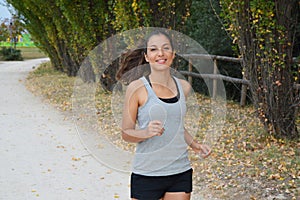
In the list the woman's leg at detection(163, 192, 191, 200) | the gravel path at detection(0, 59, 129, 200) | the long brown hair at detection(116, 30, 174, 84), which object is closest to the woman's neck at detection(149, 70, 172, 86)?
the long brown hair at detection(116, 30, 174, 84)

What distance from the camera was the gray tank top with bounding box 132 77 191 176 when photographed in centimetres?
265

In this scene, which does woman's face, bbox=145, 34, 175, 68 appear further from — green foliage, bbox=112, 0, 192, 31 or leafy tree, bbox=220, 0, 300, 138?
green foliage, bbox=112, 0, 192, 31

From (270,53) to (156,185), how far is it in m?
4.23

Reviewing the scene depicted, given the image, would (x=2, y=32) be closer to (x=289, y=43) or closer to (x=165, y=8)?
(x=165, y=8)

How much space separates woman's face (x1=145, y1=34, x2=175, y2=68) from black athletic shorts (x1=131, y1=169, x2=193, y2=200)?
2.19 ft

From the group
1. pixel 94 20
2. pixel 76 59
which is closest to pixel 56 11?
pixel 76 59

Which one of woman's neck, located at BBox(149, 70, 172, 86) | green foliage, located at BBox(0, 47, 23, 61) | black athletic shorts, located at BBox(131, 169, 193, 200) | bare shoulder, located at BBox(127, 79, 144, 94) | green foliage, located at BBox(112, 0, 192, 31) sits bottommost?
green foliage, located at BBox(0, 47, 23, 61)

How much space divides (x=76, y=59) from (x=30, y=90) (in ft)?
6.36

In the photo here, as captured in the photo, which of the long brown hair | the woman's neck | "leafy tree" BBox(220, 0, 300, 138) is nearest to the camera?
the woman's neck

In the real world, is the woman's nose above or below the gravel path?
above

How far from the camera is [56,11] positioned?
1560cm

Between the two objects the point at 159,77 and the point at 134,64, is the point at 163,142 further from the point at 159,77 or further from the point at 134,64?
the point at 134,64

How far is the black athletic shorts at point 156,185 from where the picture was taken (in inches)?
110

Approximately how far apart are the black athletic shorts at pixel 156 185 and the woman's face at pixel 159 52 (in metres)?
0.67
